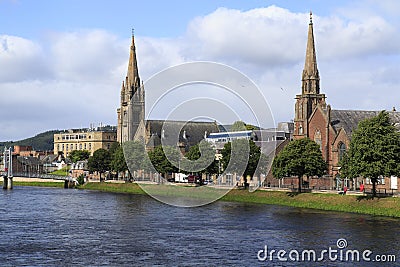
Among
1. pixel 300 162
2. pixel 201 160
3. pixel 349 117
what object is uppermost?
pixel 349 117

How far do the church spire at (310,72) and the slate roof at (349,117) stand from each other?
377 inches

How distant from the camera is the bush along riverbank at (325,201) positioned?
295 feet

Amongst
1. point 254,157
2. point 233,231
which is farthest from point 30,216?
point 254,157

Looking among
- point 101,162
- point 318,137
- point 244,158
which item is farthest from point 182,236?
point 101,162

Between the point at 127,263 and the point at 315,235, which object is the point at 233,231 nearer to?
the point at 315,235

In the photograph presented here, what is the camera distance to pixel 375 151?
92562mm

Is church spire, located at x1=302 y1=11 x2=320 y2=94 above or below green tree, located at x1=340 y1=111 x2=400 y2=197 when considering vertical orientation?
above

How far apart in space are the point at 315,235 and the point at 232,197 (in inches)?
2151

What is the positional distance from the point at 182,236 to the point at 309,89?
3308 inches

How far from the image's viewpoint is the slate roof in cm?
13450

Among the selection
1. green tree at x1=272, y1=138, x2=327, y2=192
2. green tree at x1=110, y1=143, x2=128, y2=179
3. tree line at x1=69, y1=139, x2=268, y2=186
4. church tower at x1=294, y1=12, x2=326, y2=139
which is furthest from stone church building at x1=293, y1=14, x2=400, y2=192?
green tree at x1=110, y1=143, x2=128, y2=179

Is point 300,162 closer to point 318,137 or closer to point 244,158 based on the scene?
point 244,158

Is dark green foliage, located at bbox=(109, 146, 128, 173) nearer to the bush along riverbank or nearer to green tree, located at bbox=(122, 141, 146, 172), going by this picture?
green tree, located at bbox=(122, 141, 146, 172)

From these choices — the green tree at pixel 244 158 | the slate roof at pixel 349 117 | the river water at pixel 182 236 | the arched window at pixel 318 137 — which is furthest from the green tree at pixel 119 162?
the river water at pixel 182 236
